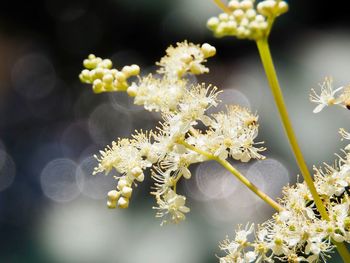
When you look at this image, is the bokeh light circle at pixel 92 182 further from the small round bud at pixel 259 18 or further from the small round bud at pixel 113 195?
the small round bud at pixel 259 18

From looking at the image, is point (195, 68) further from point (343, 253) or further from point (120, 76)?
point (343, 253)

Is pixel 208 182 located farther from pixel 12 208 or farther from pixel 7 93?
pixel 7 93

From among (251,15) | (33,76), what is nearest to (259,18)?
(251,15)

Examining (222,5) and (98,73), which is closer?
(222,5)

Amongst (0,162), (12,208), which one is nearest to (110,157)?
(12,208)

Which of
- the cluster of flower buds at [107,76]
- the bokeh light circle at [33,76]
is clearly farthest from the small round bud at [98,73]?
the bokeh light circle at [33,76]

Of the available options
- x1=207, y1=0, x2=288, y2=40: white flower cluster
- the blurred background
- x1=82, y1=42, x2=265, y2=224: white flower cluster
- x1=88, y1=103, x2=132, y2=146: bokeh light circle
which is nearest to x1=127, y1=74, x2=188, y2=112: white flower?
x1=82, y1=42, x2=265, y2=224: white flower cluster
